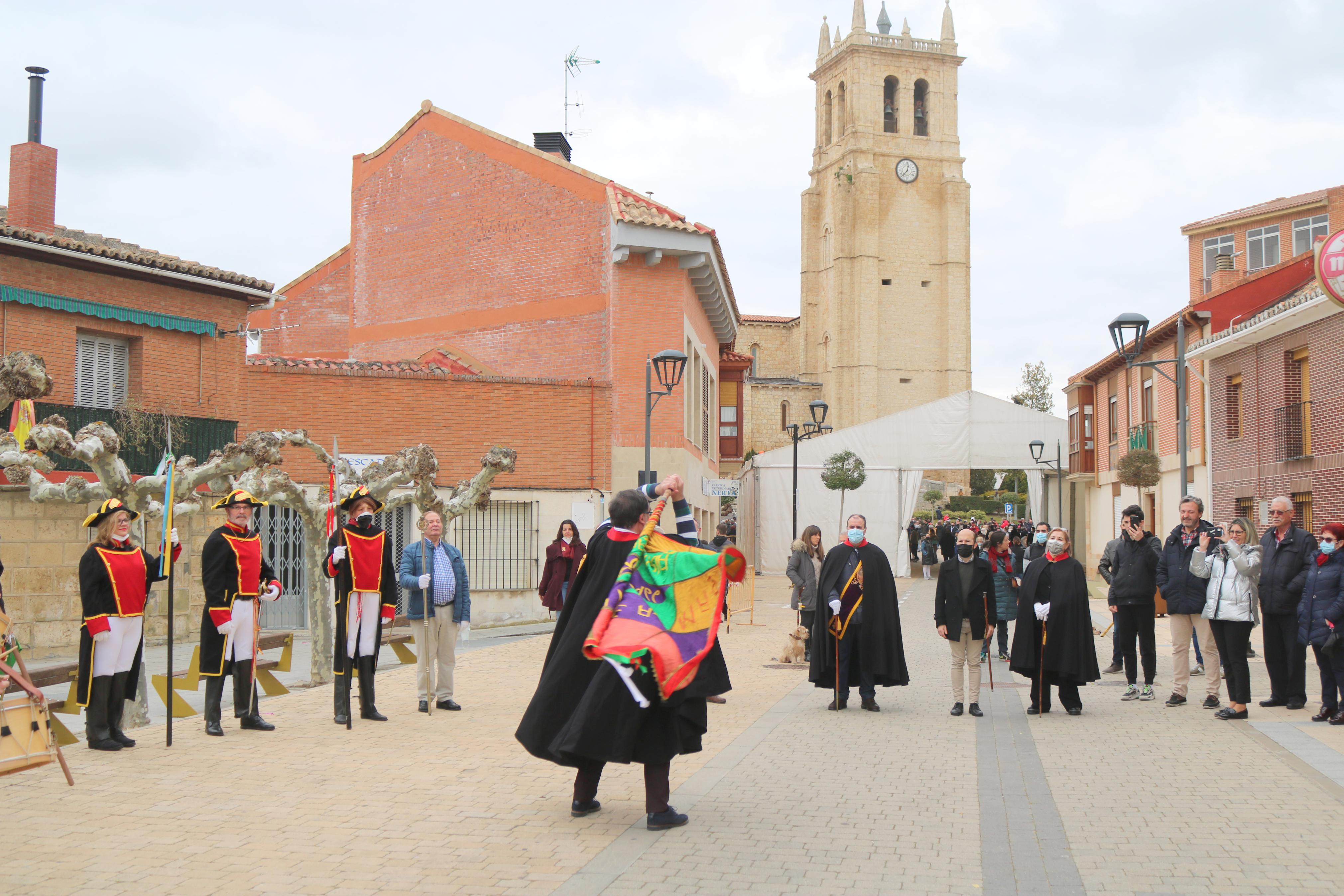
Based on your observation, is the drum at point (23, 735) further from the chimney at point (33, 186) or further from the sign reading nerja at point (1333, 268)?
the chimney at point (33, 186)

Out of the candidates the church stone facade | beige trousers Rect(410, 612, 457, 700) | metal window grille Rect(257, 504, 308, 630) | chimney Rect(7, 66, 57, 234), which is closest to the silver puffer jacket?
beige trousers Rect(410, 612, 457, 700)

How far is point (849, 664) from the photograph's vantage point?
1095 cm

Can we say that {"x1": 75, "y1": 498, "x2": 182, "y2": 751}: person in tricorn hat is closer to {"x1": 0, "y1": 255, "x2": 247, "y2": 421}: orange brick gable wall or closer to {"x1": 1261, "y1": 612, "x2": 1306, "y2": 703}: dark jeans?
{"x1": 1261, "y1": 612, "x2": 1306, "y2": 703}: dark jeans

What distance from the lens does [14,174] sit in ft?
69.0

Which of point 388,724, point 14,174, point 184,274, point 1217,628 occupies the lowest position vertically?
point 388,724

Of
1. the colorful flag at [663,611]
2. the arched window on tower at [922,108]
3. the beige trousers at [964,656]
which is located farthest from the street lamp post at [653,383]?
the arched window on tower at [922,108]

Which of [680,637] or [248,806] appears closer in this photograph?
[680,637]

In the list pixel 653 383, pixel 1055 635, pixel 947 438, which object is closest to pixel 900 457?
pixel 947 438

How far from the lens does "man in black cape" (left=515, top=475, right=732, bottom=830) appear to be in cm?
604

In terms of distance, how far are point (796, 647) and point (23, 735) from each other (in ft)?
32.7

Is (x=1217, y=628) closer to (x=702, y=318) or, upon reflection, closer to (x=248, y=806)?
(x=248, y=806)

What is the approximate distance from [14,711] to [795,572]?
9.53 meters

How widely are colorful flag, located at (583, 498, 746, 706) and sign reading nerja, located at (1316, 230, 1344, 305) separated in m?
6.62

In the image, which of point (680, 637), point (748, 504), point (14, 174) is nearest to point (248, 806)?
→ point (680, 637)
